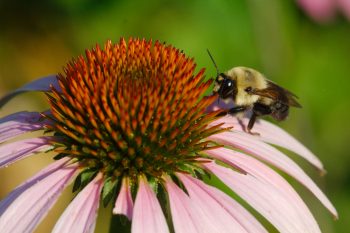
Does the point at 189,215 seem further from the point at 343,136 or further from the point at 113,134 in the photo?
the point at 343,136

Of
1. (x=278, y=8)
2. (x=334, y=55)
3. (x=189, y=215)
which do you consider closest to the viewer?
(x=189, y=215)

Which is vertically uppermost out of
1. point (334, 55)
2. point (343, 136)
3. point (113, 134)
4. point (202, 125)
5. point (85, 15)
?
point (85, 15)

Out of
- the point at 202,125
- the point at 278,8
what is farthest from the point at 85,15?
the point at 202,125

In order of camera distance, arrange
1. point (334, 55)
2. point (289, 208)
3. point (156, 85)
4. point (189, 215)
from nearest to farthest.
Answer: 1. point (189, 215)
2. point (289, 208)
3. point (156, 85)
4. point (334, 55)

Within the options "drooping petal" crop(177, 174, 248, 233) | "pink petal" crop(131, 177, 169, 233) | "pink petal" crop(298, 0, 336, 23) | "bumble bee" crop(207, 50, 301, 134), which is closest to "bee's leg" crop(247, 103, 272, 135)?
"bumble bee" crop(207, 50, 301, 134)

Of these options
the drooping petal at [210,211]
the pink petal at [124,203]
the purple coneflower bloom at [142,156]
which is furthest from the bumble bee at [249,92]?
the pink petal at [124,203]

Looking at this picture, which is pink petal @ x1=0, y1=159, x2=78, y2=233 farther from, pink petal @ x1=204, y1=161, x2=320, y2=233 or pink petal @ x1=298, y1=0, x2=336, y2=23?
pink petal @ x1=298, y1=0, x2=336, y2=23
